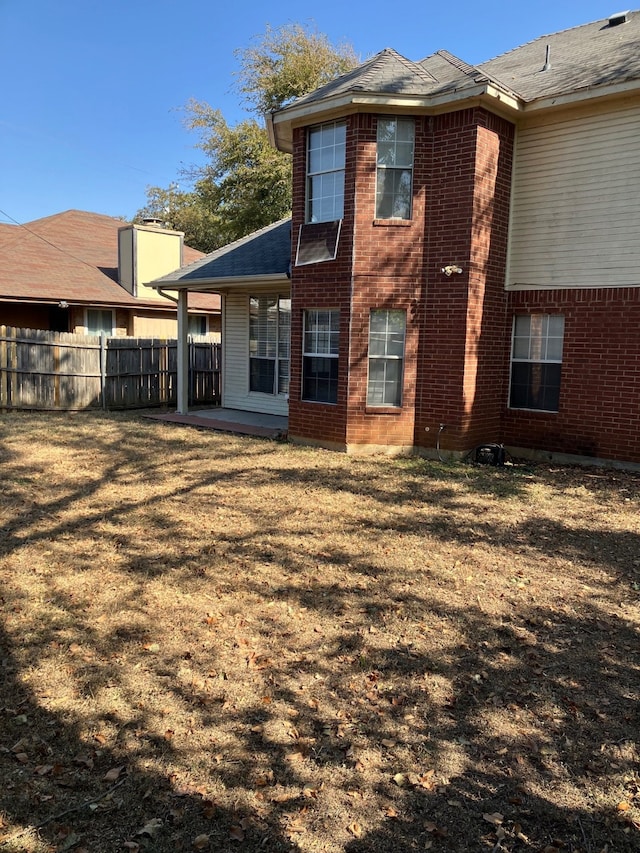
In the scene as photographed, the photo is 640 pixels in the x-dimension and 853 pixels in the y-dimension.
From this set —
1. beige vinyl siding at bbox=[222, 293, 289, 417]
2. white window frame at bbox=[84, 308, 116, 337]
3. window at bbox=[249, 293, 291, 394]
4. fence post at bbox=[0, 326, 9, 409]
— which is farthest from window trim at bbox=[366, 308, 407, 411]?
white window frame at bbox=[84, 308, 116, 337]

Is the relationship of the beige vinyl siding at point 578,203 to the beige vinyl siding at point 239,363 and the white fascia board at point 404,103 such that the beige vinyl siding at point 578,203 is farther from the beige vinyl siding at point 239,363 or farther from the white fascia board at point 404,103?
the beige vinyl siding at point 239,363

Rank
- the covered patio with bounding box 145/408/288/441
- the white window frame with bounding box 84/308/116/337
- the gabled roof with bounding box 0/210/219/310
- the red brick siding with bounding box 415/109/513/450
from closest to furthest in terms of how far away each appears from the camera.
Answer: the red brick siding with bounding box 415/109/513/450 < the covered patio with bounding box 145/408/288/441 < the gabled roof with bounding box 0/210/219/310 < the white window frame with bounding box 84/308/116/337

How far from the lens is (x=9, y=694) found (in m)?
3.66

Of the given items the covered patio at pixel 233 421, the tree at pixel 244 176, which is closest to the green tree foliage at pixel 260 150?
the tree at pixel 244 176

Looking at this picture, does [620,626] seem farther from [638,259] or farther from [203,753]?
[638,259]

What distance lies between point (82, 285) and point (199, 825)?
18835mm

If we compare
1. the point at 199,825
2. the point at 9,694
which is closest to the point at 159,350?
the point at 9,694

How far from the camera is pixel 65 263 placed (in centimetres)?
2038

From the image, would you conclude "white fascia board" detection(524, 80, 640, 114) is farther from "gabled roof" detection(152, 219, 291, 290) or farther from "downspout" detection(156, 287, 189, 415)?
"downspout" detection(156, 287, 189, 415)

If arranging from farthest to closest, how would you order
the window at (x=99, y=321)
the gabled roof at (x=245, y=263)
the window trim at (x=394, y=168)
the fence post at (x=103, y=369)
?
1. the window at (x=99, y=321)
2. the fence post at (x=103, y=369)
3. the gabled roof at (x=245, y=263)
4. the window trim at (x=394, y=168)

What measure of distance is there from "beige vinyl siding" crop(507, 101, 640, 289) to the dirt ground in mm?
4192

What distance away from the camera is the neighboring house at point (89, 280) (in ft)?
60.4

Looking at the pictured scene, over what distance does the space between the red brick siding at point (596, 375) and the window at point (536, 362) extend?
178 mm

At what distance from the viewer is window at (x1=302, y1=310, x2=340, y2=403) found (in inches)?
425
